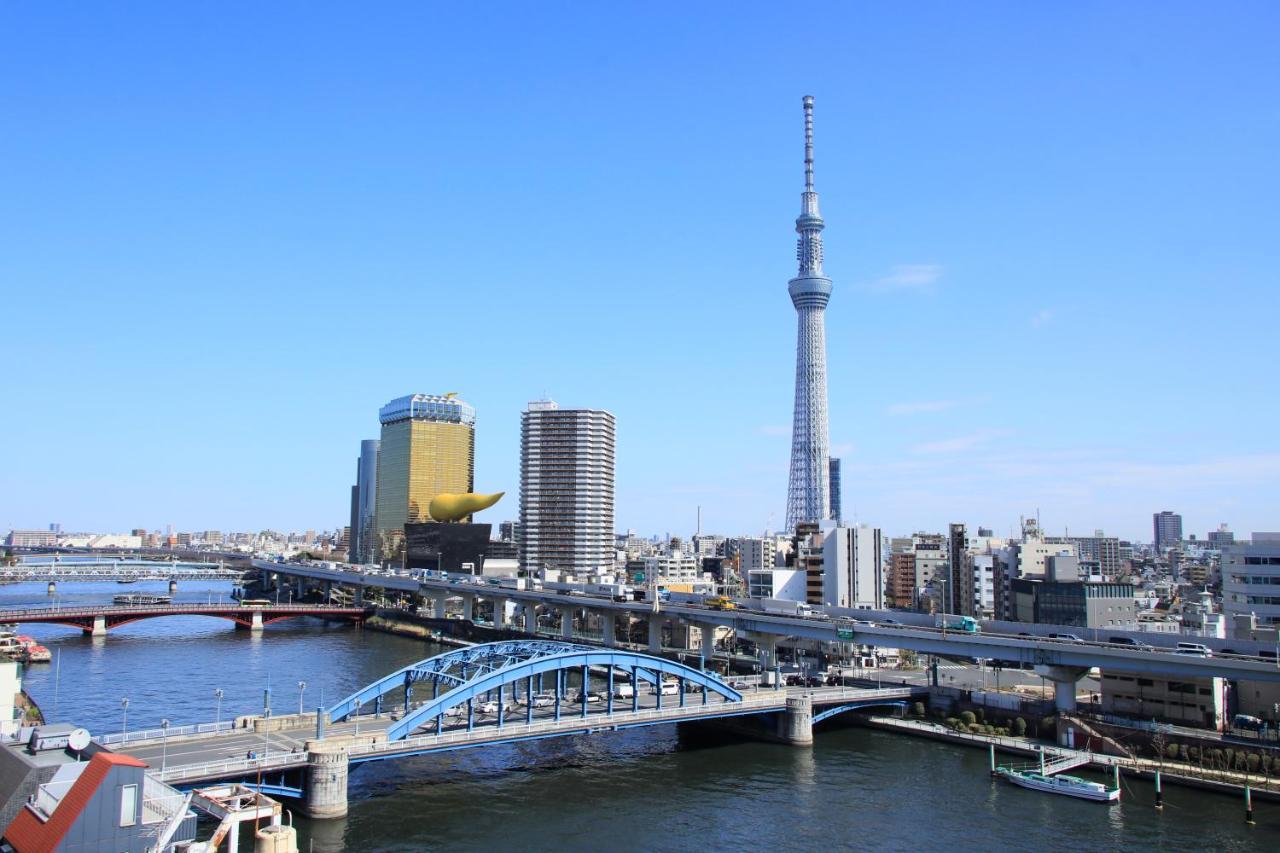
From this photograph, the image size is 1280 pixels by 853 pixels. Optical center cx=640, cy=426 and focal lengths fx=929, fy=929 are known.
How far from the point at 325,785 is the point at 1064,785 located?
32119 mm

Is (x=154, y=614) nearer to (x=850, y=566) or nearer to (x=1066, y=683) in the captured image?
(x=850, y=566)

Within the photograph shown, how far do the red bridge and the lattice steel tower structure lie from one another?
83707mm

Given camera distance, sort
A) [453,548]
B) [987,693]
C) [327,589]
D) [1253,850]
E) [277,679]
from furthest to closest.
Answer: [453,548] → [327,589] → [277,679] → [987,693] → [1253,850]

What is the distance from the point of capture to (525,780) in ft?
141

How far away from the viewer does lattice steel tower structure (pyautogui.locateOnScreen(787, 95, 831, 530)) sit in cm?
17062

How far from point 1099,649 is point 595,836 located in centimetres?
3239

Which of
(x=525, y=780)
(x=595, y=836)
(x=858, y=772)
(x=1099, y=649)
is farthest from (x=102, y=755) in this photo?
(x=1099, y=649)

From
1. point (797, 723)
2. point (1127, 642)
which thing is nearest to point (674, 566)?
point (1127, 642)

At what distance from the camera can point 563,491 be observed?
168m

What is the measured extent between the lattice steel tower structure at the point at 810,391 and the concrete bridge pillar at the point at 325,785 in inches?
5401

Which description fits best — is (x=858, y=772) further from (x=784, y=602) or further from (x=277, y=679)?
(x=277, y=679)

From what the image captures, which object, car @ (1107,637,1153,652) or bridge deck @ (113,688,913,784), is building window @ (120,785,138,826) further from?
car @ (1107,637,1153,652)

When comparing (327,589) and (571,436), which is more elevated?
(571,436)

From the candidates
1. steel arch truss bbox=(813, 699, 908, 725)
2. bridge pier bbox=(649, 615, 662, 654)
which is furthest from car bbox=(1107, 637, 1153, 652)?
bridge pier bbox=(649, 615, 662, 654)
